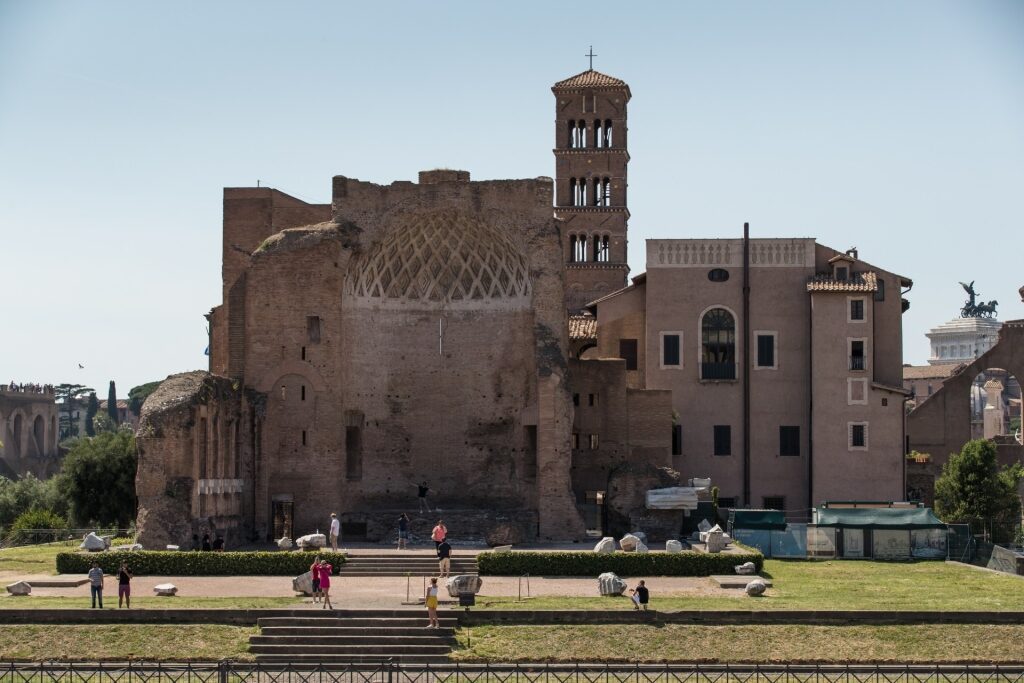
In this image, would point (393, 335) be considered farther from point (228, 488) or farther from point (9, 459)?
point (9, 459)

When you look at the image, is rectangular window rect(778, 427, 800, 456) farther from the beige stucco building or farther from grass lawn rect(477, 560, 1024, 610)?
grass lawn rect(477, 560, 1024, 610)

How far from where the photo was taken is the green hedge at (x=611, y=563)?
42.2 meters

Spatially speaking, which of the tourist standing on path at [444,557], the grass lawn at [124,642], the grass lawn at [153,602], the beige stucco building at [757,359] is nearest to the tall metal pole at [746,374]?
the beige stucco building at [757,359]

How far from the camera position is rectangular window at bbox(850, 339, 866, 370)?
194 feet

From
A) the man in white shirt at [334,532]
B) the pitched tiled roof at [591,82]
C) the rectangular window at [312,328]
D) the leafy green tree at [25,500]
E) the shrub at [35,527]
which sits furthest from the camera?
the pitched tiled roof at [591,82]

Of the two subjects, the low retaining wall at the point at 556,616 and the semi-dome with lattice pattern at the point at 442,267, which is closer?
the low retaining wall at the point at 556,616

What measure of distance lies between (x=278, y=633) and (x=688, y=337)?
2910 centimetres

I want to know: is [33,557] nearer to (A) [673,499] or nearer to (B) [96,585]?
(B) [96,585]

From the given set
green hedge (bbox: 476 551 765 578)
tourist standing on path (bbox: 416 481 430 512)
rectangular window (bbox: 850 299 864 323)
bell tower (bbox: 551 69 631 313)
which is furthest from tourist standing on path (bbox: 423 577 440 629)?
bell tower (bbox: 551 69 631 313)

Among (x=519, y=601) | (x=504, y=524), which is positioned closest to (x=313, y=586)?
(x=519, y=601)

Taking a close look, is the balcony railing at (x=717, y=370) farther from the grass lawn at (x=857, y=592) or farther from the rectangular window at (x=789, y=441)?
the grass lawn at (x=857, y=592)

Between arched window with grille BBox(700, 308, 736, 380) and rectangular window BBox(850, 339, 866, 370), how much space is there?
4.53 m

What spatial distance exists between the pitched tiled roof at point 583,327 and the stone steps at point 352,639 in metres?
27.5

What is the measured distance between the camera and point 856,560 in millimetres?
47406
